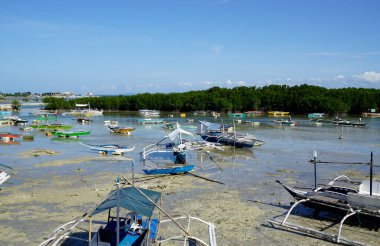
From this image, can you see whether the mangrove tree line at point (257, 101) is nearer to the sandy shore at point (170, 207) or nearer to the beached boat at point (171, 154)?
the beached boat at point (171, 154)

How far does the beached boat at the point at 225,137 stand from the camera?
37500 millimetres

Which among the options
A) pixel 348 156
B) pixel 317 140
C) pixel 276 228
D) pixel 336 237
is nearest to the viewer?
pixel 336 237

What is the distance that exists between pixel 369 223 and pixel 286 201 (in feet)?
13.6

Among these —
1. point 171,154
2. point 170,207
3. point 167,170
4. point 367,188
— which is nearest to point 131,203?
point 170,207

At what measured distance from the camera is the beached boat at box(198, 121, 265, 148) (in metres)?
37.5

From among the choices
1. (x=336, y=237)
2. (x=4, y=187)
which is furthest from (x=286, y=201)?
(x=4, y=187)

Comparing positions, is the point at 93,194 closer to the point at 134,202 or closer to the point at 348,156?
the point at 134,202

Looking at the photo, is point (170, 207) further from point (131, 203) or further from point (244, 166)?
point (244, 166)

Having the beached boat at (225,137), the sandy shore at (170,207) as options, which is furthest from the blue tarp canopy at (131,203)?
the beached boat at (225,137)

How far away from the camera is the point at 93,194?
1914 centimetres

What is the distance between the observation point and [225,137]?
3972 cm

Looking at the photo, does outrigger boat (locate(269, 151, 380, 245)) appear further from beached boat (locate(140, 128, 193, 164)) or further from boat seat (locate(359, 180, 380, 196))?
beached boat (locate(140, 128, 193, 164))

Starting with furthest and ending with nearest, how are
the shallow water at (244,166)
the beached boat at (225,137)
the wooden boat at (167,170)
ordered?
the beached boat at (225,137), the wooden boat at (167,170), the shallow water at (244,166)

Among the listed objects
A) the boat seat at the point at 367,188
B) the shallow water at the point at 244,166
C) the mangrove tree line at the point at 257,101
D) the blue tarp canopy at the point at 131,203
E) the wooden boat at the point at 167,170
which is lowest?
the shallow water at the point at 244,166
